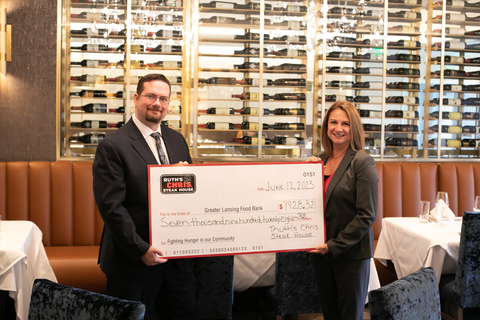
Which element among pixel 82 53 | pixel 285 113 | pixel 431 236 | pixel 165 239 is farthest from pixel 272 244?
pixel 82 53

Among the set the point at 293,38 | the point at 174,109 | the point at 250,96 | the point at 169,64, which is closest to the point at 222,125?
the point at 250,96

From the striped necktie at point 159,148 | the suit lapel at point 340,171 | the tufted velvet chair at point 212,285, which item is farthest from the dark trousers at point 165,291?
the suit lapel at point 340,171

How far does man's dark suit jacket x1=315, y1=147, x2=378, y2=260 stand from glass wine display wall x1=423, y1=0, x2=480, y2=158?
354 centimetres

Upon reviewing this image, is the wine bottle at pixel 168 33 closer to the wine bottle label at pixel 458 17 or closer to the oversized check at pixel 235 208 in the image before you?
the oversized check at pixel 235 208

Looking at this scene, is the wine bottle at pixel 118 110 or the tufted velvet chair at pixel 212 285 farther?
the wine bottle at pixel 118 110

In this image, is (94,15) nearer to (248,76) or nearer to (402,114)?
(248,76)

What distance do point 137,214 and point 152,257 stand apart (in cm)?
21

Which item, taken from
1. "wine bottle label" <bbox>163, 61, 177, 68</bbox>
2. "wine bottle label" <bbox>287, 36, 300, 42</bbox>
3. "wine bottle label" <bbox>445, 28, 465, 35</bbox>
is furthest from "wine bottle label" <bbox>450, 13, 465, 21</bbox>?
"wine bottle label" <bbox>163, 61, 177, 68</bbox>

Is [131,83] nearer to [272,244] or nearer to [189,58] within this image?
[189,58]

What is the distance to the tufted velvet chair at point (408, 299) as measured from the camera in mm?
1183

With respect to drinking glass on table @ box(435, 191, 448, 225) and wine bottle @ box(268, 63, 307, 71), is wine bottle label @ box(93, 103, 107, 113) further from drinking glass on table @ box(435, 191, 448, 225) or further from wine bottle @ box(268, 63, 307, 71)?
drinking glass on table @ box(435, 191, 448, 225)

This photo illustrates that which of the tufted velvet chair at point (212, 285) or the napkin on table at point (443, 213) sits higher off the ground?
the napkin on table at point (443, 213)

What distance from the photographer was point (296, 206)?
1.94 metres

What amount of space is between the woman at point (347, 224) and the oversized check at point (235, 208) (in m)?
0.08
